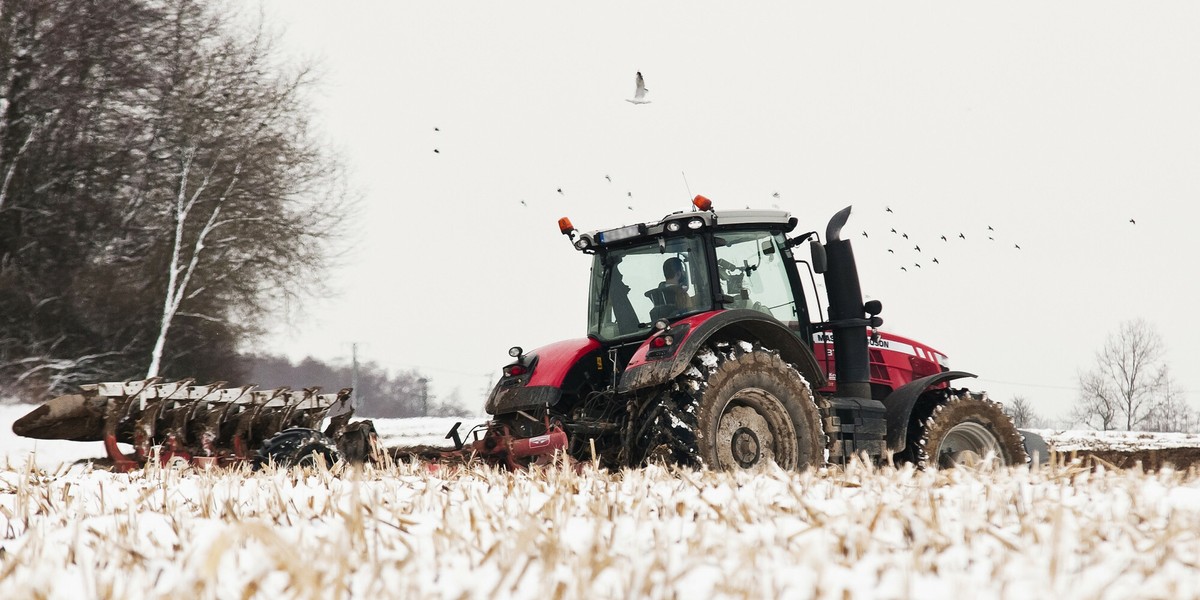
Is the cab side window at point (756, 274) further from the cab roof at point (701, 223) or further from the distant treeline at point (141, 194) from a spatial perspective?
the distant treeline at point (141, 194)

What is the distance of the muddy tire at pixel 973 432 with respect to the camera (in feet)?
24.4

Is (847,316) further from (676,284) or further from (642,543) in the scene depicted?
(642,543)

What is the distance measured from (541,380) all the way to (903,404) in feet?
8.62

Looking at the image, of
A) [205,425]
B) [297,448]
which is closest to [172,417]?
[205,425]

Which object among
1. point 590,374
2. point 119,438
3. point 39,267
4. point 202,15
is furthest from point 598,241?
point 202,15

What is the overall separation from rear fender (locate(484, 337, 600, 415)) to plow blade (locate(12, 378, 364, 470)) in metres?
1.51

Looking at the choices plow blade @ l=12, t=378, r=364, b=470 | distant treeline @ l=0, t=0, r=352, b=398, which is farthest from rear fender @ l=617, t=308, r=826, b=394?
distant treeline @ l=0, t=0, r=352, b=398

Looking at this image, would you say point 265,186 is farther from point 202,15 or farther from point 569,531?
point 569,531

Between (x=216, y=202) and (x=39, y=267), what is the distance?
12.0 feet

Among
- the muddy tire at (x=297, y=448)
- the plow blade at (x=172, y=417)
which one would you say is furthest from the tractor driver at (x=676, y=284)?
the plow blade at (x=172, y=417)

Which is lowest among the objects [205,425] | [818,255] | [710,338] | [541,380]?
[205,425]

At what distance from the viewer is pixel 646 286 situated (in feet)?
23.2

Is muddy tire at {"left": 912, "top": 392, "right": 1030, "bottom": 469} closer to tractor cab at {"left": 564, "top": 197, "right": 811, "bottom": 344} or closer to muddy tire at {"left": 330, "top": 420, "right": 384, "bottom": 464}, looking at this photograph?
tractor cab at {"left": 564, "top": 197, "right": 811, "bottom": 344}

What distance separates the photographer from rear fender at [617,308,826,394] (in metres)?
5.78
